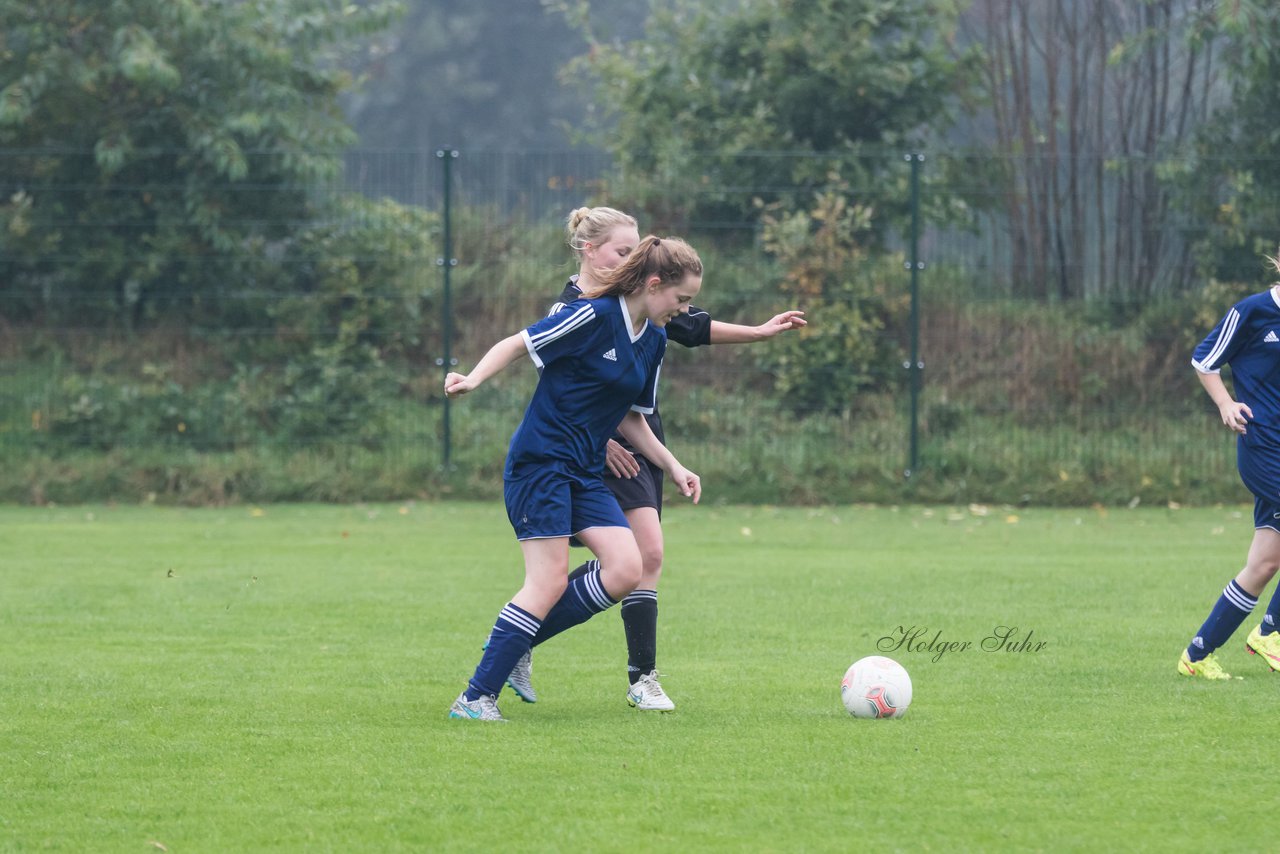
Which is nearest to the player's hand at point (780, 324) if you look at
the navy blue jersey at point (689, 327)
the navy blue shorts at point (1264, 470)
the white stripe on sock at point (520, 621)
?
the navy blue jersey at point (689, 327)

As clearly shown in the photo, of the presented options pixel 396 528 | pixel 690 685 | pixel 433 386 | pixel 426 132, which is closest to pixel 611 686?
pixel 690 685

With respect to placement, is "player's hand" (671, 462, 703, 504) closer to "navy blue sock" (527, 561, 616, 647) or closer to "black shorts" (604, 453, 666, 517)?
"black shorts" (604, 453, 666, 517)

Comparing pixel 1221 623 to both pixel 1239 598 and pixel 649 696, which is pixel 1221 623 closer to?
pixel 1239 598

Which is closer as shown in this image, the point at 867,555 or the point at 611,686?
the point at 611,686

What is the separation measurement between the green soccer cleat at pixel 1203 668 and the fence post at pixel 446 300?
29.8ft

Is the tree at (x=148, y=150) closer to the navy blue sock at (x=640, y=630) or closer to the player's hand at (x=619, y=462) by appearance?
the player's hand at (x=619, y=462)

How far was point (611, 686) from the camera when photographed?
252 inches

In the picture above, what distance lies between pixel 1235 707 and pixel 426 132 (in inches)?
1290

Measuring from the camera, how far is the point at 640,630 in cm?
602

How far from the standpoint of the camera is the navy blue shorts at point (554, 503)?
5.68 meters

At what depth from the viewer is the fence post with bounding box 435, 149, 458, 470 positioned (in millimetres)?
14742

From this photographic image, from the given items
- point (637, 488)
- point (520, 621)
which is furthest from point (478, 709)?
point (637, 488)

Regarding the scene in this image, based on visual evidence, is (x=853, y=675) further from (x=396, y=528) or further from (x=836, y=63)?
(x=836, y=63)

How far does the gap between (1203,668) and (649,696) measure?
2.19m
